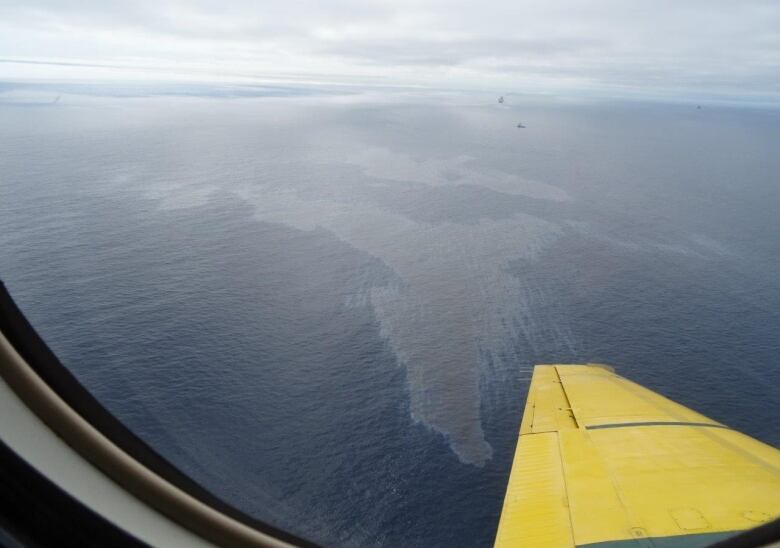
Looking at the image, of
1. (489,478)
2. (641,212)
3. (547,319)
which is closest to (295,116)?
(641,212)

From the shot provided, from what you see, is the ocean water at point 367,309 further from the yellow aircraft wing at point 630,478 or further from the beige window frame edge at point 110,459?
the beige window frame edge at point 110,459

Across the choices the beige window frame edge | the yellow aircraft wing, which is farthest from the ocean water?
the beige window frame edge

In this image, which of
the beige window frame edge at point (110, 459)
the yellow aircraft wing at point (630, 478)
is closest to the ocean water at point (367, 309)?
the yellow aircraft wing at point (630, 478)

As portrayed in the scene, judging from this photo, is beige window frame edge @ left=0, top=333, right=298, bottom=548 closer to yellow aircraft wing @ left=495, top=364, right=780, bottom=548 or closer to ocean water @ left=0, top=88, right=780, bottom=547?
yellow aircraft wing @ left=495, top=364, right=780, bottom=548

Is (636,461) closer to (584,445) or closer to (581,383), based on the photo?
(584,445)

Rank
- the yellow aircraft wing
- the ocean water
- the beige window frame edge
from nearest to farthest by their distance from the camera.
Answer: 1. the beige window frame edge
2. the yellow aircraft wing
3. the ocean water

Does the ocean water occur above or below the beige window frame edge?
below
